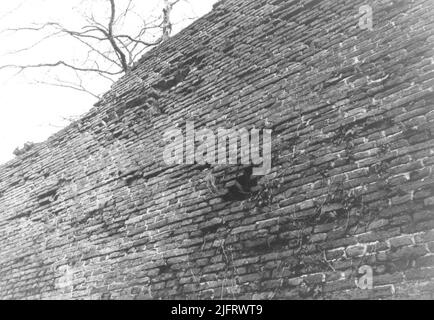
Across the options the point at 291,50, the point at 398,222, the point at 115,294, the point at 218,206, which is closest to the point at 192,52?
the point at 291,50

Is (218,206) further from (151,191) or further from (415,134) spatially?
(415,134)

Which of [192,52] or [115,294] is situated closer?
[115,294]

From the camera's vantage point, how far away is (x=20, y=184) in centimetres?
761

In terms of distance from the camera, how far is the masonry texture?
3018 mm

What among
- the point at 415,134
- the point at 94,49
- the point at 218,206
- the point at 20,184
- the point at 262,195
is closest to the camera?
the point at 415,134

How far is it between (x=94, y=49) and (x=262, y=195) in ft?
41.3

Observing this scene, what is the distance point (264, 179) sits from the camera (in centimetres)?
390

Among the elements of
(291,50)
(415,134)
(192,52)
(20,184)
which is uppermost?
(192,52)

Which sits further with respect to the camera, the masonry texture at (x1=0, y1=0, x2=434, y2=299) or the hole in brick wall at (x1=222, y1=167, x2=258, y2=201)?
the hole in brick wall at (x1=222, y1=167, x2=258, y2=201)

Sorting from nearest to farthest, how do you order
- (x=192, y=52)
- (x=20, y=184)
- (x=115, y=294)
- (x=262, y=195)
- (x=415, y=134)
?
1. (x=415, y=134)
2. (x=262, y=195)
3. (x=115, y=294)
4. (x=192, y=52)
5. (x=20, y=184)

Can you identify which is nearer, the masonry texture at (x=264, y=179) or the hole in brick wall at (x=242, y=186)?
the masonry texture at (x=264, y=179)

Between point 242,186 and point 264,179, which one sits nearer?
point 264,179

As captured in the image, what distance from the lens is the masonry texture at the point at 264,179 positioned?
302 centimetres
